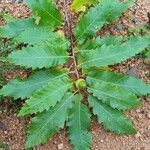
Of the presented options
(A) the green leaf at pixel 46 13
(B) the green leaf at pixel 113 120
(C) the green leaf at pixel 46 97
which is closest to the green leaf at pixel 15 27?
(A) the green leaf at pixel 46 13

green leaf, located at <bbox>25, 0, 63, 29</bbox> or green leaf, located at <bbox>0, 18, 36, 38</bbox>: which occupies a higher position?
green leaf, located at <bbox>25, 0, 63, 29</bbox>

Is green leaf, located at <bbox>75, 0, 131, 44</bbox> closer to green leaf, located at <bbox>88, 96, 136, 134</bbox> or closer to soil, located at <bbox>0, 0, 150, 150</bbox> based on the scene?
soil, located at <bbox>0, 0, 150, 150</bbox>

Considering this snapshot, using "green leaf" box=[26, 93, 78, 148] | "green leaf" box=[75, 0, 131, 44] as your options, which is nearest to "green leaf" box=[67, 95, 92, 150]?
"green leaf" box=[26, 93, 78, 148]

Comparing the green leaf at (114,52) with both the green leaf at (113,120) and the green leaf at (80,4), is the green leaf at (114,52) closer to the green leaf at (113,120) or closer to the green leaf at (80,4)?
the green leaf at (113,120)

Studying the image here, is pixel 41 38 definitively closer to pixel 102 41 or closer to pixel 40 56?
pixel 40 56

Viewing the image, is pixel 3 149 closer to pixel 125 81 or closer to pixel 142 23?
pixel 125 81

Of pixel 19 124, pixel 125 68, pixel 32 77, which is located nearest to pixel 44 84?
pixel 32 77

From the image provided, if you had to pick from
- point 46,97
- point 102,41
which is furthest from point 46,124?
point 102,41
